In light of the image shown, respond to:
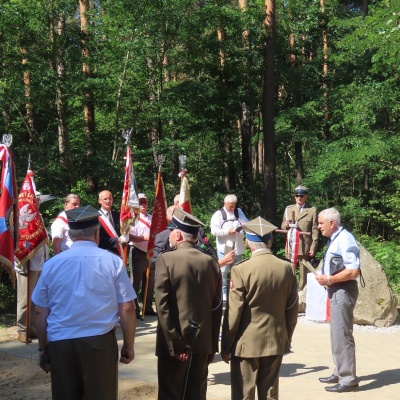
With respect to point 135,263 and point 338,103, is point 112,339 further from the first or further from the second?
point 338,103

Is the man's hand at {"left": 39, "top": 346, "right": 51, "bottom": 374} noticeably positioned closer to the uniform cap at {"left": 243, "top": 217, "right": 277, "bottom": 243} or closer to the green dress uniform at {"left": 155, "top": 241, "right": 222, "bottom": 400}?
the green dress uniform at {"left": 155, "top": 241, "right": 222, "bottom": 400}

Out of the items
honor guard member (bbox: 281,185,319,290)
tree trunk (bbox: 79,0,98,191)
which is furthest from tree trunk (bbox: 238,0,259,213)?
honor guard member (bbox: 281,185,319,290)

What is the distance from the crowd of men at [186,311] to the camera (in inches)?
165

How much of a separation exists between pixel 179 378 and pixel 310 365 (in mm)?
2998

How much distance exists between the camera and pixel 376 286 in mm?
10070

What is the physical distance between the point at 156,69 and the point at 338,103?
723cm

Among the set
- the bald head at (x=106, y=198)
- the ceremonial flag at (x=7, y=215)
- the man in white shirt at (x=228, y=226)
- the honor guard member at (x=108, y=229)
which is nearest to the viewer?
the ceremonial flag at (x=7, y=215)

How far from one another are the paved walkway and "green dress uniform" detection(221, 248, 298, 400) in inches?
51.7

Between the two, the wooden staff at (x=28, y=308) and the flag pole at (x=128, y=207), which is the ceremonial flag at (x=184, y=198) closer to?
the flag pole at (x=128, y=207)

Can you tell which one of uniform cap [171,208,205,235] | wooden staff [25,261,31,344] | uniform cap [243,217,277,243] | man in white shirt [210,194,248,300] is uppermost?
uniform cap [171,208,205,235]

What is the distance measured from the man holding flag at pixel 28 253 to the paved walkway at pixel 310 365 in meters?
0.39

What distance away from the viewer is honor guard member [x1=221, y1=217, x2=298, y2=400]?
5.09 meters

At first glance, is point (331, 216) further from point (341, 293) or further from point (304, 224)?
point (304, 224)

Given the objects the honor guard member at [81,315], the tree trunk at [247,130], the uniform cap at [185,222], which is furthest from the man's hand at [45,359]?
the tree trunk at [247,130]
